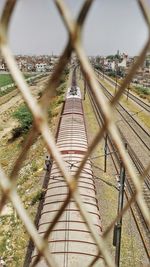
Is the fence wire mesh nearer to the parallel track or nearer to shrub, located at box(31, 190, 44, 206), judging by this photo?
shrub, located at box(31, 190, 44, 206)

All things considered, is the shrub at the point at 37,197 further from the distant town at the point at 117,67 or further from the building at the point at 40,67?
the building at the point at 40,67

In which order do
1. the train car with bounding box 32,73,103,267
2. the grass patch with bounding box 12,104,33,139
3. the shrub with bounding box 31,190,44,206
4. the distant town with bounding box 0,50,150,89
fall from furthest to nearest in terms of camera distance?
the grass patch with bounding box 12,104,33,139
the shrub with bounding box 31,190,44,206
the train car with bounding box 32,73,103,267
the distant town with bounding box 0,50,150,89

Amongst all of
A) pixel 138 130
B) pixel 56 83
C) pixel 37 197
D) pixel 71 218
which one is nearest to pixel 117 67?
pixel 138 130

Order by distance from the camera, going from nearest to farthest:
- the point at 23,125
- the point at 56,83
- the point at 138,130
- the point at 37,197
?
the point at 56,83, the point at 37,197, the point at 138,130, the point at 23,125

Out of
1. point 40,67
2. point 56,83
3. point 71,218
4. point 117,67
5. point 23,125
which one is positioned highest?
point 56,83

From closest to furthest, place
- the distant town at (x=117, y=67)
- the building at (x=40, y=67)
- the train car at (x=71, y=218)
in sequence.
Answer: the distant town at (x=117, y=67) → the train car at (x=71, y=218) → the building at (x=40, y=67)

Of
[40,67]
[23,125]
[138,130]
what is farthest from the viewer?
[40,67]

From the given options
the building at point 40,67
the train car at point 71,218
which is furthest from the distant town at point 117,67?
the train car at point 71,218

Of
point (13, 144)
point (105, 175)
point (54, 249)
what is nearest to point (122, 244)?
point (54, 249)

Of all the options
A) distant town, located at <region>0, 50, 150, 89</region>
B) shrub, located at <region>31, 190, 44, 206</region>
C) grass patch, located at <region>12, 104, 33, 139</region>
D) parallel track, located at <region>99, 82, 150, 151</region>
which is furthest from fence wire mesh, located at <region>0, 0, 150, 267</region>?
grass patch, located at <region>12, 104, 33, 139</region>

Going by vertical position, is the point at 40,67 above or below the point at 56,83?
below

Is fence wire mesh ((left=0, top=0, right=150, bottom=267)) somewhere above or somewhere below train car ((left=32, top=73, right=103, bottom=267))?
above

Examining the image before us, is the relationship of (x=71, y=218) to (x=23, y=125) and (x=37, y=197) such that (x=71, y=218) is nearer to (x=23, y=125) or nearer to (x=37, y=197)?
(x=37, y=197)
